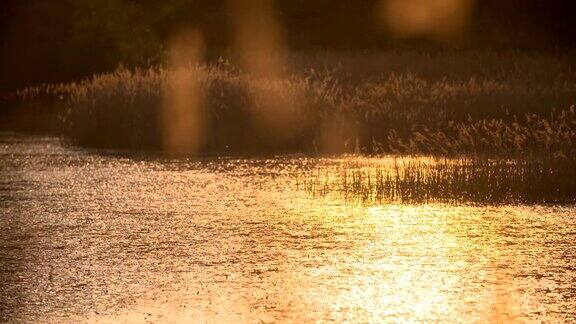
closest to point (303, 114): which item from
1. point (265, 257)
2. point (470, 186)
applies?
point (470, 186)

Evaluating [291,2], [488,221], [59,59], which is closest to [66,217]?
[488,221]

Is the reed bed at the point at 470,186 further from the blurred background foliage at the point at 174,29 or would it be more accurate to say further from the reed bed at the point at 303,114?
the blurred background foliage at the point at 174,29

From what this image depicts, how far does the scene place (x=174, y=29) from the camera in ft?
176

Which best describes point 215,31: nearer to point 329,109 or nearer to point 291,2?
point 291,2

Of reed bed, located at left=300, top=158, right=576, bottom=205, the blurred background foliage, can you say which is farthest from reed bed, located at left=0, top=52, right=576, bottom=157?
the blurred background foliage

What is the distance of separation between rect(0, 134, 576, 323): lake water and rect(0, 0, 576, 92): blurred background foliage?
2822cm

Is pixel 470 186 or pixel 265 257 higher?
pixel 470 186

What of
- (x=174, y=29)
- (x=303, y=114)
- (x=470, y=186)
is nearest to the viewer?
(x=470, y=186)

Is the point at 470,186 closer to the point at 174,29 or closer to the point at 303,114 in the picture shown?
the point at 303,114

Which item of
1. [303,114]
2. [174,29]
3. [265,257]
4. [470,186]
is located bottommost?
[265,257]

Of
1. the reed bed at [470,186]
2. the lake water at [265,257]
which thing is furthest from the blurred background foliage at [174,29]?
the lake water at [265,257]

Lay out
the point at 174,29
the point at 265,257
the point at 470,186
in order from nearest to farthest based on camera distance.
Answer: the point at 265,257 < the point at 470,186 < the point at 174,29

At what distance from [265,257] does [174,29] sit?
44801mm

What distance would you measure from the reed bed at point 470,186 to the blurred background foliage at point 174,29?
2644 cm
